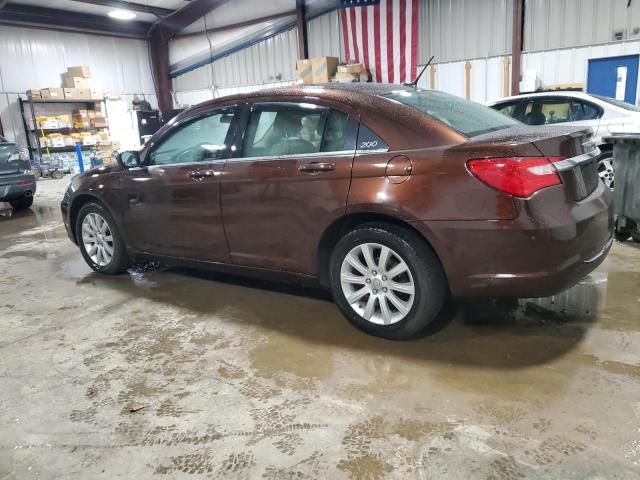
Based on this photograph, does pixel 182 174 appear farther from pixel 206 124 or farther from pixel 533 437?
pixel 533 437

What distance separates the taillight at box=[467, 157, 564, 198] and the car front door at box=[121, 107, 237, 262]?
180 cm

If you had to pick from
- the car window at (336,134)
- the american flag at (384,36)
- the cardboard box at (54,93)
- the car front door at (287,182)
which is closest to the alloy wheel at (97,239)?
the car front door at (287,182)

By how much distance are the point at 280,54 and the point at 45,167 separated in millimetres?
7707

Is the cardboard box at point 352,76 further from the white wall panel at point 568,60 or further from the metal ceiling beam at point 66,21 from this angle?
the metal ceiling beam at point 66,21

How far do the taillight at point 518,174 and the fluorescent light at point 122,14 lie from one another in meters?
16.3

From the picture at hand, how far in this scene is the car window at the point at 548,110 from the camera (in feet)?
21.4

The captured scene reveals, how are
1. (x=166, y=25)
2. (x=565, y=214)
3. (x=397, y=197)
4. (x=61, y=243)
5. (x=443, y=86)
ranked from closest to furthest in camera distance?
(x=565, y=214)
(x=397, y=197)
(x=61, y=243)
(x=443, y=86)
(x=166, y=25)

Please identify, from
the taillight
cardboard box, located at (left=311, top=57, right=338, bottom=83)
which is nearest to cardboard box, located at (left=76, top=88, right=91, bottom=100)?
cardboard box, located at (left=311, top=57, right=338, bottom=83)

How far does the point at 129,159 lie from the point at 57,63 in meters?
15.1

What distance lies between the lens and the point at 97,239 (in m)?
4.51

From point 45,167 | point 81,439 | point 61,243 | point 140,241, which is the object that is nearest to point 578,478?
point 81,439

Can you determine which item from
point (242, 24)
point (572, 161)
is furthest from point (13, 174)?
point (242, 24)

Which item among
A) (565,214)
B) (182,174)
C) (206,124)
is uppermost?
(206,124)

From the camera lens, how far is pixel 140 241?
415 cm
